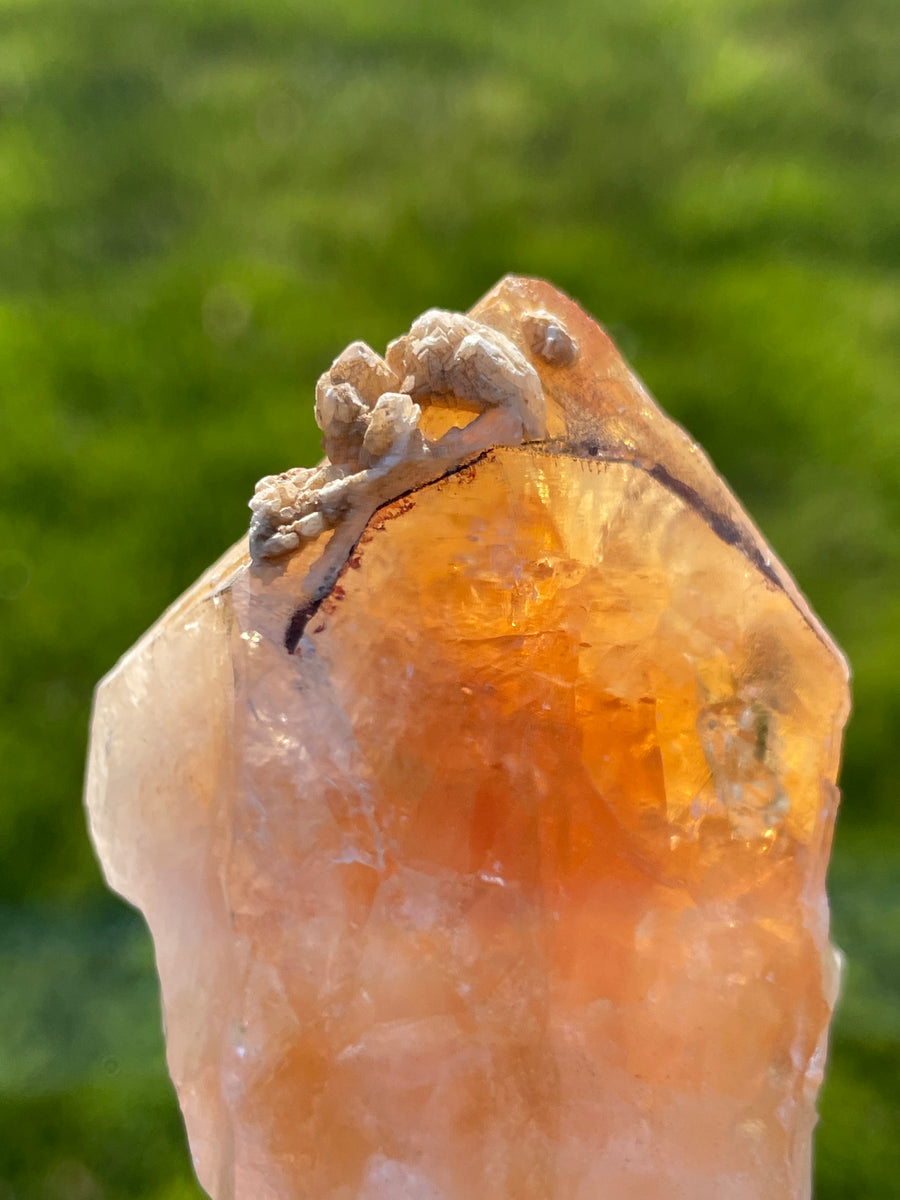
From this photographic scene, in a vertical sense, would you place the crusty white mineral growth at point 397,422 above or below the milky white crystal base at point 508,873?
above

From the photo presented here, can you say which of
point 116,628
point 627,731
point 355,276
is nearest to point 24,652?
point 116,628

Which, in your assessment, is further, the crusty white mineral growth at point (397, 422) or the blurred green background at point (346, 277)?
the blurred green background at point (346, 277)

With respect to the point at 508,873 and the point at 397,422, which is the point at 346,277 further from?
the point at 508,873

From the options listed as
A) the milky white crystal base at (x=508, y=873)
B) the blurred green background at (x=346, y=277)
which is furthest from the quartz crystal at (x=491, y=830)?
the blurred green background at (x=346, y=277)

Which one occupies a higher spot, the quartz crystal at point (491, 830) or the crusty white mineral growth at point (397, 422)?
the crusty white mineral growth at point (397, 422)

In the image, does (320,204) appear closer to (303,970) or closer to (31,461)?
(31,461)

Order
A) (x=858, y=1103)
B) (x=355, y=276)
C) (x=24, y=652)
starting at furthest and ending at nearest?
(x=355, y=276) → (x=24, y=652) → (x=858, y=1103)

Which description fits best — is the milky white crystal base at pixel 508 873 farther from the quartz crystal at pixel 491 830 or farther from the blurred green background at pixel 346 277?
the blurred green background at pixel 346 277
